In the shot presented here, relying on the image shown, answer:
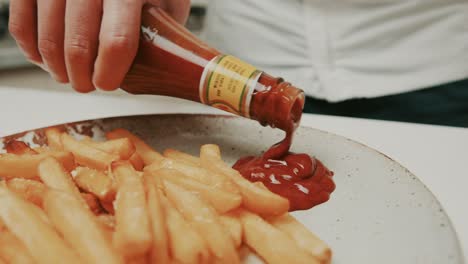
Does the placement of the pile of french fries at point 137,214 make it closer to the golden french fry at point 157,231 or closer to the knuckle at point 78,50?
the golden french fry at point 157,231

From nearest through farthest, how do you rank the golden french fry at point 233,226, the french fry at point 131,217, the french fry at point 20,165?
the french fry at point 131,217
the golden french fry at point 233,226
the french fry at point 20,165

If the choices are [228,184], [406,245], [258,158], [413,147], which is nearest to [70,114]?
[258,158]

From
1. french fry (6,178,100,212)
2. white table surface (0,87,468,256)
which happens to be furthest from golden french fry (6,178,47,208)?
white table surface (0,87,468,256)

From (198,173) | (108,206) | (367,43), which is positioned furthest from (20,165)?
(367,43)

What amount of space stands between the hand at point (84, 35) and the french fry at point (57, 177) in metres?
0.23

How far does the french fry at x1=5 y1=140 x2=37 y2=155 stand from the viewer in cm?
103

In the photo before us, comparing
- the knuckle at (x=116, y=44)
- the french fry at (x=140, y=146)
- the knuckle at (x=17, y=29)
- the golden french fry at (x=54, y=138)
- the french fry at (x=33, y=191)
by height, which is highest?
the knuckle at (x=116, y=44)

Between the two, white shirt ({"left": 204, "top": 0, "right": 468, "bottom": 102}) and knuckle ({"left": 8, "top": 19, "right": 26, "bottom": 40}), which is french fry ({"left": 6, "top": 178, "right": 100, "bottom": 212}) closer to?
knuckle ({"left": 8, "top": 19, "right": 26, "bottom": 40})

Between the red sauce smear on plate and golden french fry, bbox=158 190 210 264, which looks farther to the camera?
the red sauce smear on plate

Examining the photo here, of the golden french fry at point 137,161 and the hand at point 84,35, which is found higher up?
the hand at point 84,35

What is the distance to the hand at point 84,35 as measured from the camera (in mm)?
1030

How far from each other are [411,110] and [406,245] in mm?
793

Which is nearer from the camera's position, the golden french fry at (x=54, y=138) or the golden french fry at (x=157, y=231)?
the golden french fry at (x=157, y=231)

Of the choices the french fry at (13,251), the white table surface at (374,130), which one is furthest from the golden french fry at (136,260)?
the white table surface at (374,130)
